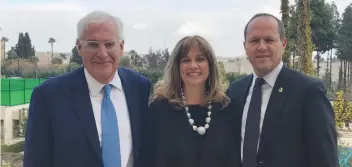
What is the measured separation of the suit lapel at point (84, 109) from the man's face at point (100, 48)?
12 centimetres

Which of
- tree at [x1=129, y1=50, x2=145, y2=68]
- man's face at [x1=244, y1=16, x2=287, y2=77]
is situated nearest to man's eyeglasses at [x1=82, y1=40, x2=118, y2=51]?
man's face at [x1=244, y1=16, x2=287, y2=77]

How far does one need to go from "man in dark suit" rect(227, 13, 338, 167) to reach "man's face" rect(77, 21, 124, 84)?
2.86 feet

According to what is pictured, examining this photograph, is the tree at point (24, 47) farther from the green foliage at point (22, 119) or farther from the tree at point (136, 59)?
the green foliage at point (22, 119)

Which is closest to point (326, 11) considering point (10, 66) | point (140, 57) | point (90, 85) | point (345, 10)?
point (345, 10)

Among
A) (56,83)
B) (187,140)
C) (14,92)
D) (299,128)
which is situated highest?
(56,83)

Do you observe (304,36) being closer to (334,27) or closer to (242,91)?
(242,91)

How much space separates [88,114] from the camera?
8.04 feet

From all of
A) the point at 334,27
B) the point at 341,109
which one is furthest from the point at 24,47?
the point at 341,109

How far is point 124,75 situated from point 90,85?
0.30 m

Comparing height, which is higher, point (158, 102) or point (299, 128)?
point (158, 102)

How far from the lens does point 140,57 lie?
4044 centimetres

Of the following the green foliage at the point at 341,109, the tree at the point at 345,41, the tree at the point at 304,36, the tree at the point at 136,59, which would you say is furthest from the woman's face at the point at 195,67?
the tree at the point at 136,59

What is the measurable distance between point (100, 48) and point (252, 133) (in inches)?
40.9

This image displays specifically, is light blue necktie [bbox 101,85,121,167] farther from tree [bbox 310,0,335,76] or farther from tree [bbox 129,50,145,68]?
tree [bbox 129,50,145,68]
